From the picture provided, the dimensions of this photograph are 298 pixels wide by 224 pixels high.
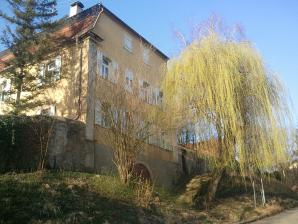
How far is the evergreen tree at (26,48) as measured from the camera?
2062 cm

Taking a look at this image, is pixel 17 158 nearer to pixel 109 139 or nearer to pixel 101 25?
pixel 109 139

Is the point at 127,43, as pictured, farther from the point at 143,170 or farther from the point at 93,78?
the point at 143,170

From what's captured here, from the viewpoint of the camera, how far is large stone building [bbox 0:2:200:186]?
61.1 feet

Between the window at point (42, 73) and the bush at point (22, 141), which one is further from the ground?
the window at point (42, 73)

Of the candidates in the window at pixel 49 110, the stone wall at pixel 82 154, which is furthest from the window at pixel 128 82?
the window at pixel 49 110

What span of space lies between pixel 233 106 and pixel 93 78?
7.45 metres

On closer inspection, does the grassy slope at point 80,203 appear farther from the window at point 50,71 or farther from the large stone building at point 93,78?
the window at point 50,71

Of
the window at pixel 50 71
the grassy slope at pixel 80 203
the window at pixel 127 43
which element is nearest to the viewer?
the grassy slope at pixel 80 203

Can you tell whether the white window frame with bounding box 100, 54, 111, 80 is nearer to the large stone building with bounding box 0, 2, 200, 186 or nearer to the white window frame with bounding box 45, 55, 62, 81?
the large stone building with bounding box 0, 2, 200, 186

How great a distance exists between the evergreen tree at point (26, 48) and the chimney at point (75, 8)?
5.43 m

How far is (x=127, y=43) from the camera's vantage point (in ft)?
84.8

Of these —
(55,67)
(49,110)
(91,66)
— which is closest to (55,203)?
(91,66)

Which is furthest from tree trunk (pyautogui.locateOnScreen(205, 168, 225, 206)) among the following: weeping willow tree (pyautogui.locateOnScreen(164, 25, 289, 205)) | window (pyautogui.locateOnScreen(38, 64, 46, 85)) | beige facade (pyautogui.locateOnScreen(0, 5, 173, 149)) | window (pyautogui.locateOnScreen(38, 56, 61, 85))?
window (pyautogui.locateOnScreen(38, 64, 46, 85))

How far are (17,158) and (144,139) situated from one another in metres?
5.46
